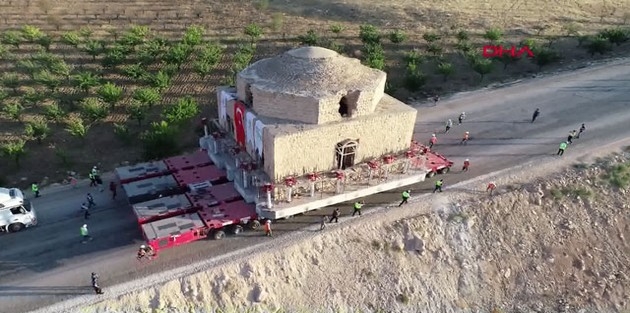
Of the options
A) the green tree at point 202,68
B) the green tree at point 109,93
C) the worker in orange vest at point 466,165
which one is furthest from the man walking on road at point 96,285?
the green tree at point 202,68

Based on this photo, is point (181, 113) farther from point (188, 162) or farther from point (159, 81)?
point (188, 162)

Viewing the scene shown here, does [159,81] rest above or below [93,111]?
above

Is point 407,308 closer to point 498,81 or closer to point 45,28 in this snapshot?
point 498,81

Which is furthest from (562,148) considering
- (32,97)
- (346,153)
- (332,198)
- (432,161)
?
(32,97)

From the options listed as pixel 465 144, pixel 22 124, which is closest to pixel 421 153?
pixel 465 144

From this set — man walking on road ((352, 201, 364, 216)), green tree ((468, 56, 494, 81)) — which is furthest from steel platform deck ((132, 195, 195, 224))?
green tree ((468, 56, 494, 81))

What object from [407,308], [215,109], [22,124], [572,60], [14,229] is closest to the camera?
[407,308]

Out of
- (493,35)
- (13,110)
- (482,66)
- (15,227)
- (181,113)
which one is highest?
(493,35)
